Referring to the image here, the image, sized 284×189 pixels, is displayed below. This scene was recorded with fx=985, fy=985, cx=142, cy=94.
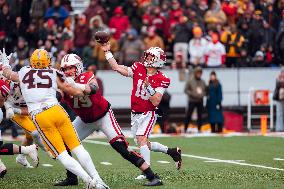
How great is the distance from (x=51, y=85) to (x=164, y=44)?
13.9m

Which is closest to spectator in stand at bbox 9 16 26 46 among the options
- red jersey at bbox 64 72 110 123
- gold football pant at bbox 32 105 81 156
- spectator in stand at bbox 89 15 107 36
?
spectator in stand at bbox 89 15 107 36

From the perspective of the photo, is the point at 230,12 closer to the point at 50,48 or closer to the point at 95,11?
Answer: the point at 95,11

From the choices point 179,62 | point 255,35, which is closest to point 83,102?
point 179,62

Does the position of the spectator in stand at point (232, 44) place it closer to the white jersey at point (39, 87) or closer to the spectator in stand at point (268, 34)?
the spectator in stand at point (268, 34)

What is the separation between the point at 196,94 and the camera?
23.9 m

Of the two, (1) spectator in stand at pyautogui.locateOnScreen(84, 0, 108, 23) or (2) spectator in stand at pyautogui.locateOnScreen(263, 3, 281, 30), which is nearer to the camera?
(1) spectator in stand at pyautogui.locateOnScreen(84, 0, 108, 23)

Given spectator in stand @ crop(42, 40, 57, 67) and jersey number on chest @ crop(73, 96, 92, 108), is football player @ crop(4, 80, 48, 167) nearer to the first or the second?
jersey number on chest @ crop(73, 96, 92, 108)

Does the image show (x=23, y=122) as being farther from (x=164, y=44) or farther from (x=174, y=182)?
(x=164, y=44)

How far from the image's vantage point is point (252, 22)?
26109 millimetres

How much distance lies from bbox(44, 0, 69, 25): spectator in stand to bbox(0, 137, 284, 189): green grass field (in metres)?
6.30

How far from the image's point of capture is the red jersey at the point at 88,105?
41.7 feet

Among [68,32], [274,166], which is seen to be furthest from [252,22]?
[274,166]

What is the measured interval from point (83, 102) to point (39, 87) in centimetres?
93

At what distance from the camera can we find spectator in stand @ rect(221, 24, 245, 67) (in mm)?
25266
